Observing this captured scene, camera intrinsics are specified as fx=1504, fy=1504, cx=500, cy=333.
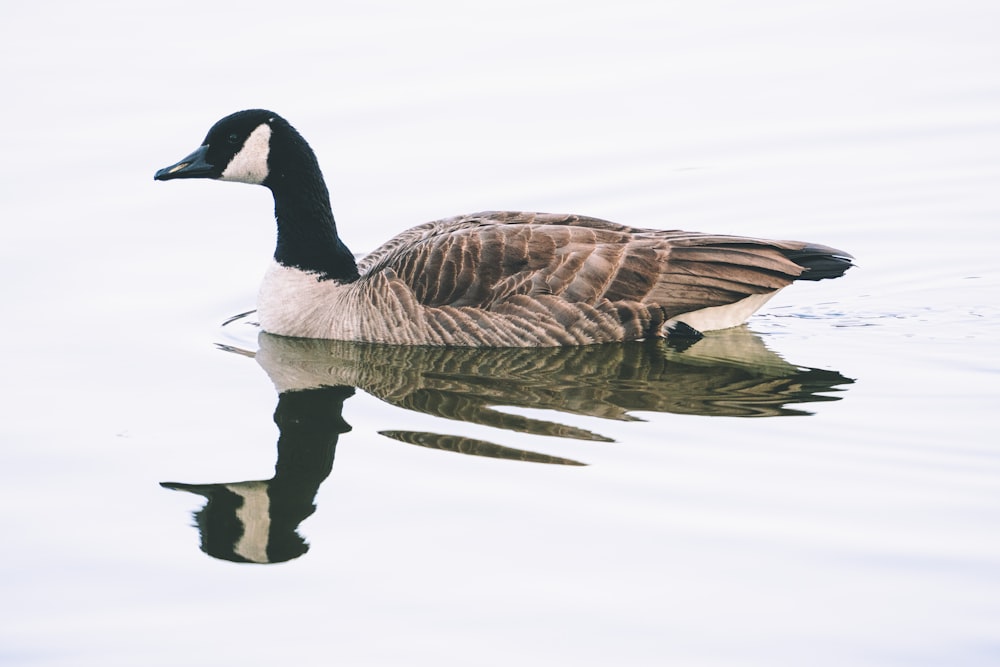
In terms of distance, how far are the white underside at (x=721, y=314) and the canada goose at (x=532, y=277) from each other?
0.01 m

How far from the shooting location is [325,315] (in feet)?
46.6

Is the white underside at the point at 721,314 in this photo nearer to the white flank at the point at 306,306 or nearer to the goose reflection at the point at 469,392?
the goose reflection at the point at 469,392

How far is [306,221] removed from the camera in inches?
566

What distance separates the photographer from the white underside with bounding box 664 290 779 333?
45.5 ft

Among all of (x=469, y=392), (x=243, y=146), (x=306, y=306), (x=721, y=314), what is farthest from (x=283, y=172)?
(x=721, y=314)

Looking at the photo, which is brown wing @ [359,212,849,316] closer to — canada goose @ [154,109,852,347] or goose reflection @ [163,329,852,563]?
canada goose @ [154,109,852,347]

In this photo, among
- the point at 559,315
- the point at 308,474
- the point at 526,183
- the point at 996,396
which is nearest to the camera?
the point at 308,474

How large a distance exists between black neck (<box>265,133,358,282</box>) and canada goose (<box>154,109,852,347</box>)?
0.02 m

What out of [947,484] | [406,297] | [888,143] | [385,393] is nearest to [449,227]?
[406,297]

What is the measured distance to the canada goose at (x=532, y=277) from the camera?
535 inches

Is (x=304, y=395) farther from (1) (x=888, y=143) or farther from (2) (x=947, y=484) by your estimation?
(1) (x=888, y=143)

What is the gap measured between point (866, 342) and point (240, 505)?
622 centimetres

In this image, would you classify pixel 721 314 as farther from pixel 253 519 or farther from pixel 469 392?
pixel 253 519

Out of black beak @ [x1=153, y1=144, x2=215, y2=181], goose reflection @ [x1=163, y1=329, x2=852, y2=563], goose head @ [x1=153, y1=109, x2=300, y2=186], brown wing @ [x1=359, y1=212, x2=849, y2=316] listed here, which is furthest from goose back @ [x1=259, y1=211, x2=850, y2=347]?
black beak @ [x1=153, y1=144, x2=215, y2=181]
